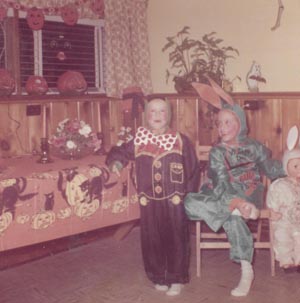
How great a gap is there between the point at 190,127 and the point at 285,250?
1578 mm

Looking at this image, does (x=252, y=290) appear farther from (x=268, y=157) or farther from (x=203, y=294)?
(x=268, y=157)

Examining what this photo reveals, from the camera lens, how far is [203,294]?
3318mm

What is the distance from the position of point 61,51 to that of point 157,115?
1.83 meters

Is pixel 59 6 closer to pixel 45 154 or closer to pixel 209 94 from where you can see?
pixel 45 154

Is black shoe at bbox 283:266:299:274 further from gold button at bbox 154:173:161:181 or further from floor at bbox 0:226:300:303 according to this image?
gold button at bbox 154:173:161:181

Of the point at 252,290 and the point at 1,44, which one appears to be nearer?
the point at 252,290

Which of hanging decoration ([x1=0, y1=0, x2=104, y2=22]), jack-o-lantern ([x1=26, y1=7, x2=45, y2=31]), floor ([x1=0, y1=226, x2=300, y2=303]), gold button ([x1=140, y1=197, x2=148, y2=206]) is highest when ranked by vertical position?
hanging decoration ([x1=0, y1=0, x2=104, y2=22])

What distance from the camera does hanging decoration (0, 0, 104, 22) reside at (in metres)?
4.16

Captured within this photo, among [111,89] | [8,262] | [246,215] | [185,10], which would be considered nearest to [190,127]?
[111,89]

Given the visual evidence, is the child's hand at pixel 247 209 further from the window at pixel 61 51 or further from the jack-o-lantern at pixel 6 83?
the window at pixel 61 51

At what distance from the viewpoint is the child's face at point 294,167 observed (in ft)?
11.3

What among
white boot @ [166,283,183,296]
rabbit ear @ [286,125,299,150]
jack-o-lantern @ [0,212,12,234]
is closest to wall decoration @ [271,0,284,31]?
rabbit ear @ [286,125,299,150]

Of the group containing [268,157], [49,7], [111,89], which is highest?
[49,7]

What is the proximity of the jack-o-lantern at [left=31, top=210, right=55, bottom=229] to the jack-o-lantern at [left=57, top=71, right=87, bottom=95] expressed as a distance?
55.3 inches
